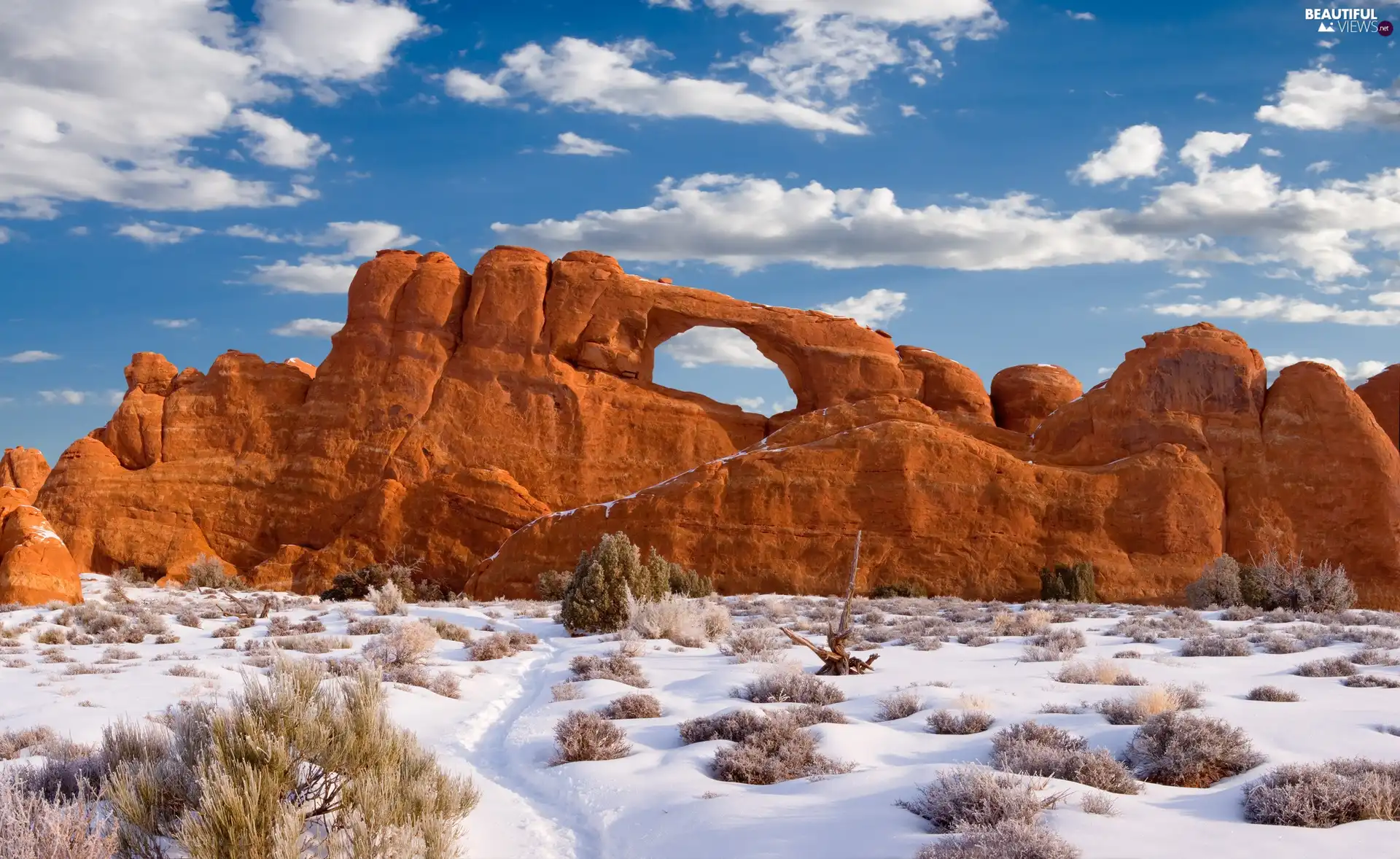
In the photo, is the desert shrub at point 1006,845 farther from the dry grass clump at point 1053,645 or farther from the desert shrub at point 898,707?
the dry grass clump at point 1053,645

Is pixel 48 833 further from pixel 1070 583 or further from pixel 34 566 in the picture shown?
pixel 1070 583

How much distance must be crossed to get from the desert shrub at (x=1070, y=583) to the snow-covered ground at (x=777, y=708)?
12754 millimetres

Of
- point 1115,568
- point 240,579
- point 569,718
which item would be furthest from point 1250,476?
point 240,579

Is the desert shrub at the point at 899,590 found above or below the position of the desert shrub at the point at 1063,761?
below

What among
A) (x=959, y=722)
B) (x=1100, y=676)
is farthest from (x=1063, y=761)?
(x=1100, y=676)

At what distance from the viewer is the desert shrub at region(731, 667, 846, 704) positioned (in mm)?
10062

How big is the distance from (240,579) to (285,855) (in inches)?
1358

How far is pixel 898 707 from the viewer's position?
366 inches

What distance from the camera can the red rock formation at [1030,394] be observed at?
43.6 m

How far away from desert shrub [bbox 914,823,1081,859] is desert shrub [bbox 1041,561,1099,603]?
2518 centimetres

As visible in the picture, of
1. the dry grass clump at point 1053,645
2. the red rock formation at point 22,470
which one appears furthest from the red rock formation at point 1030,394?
the red rock formation at point 22,470

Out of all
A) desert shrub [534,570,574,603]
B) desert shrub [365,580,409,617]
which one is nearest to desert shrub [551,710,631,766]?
desert shrub [365,580,409,617]

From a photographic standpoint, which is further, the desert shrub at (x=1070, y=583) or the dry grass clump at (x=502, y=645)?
the desert shrub at (x=1070, y=583)

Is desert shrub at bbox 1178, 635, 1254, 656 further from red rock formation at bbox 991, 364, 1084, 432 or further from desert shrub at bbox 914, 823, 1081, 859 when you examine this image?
red rock formation at bbox 991, 364, 1084, 432
